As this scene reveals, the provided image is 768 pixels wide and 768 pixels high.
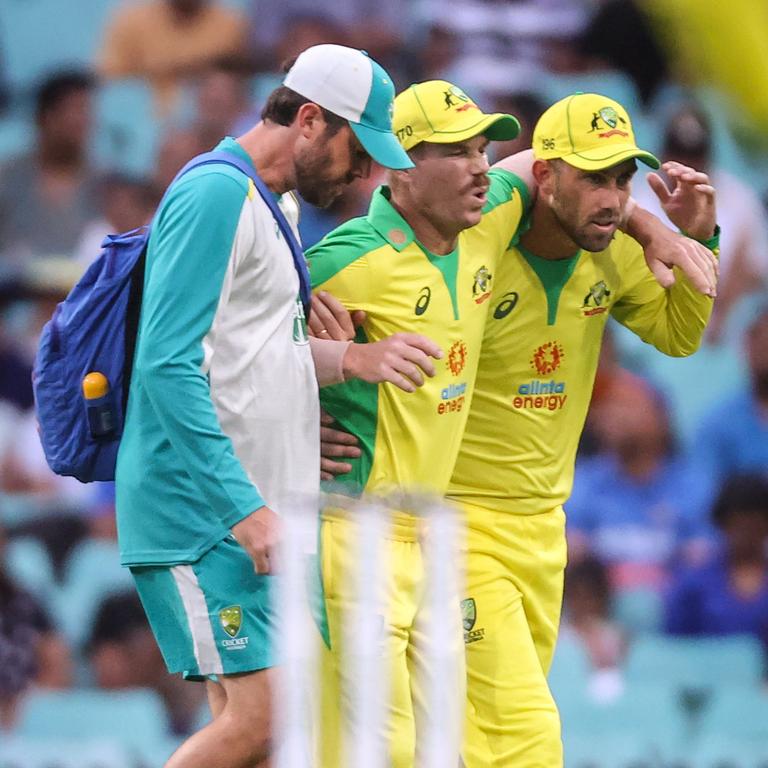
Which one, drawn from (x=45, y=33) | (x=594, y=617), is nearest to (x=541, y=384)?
(x=594, y=617)

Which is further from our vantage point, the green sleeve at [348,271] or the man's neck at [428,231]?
the man's neck at [428,231]

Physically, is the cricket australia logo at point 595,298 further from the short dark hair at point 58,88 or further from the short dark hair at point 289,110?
the short dark hair at point 58,88

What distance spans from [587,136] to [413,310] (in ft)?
2.78

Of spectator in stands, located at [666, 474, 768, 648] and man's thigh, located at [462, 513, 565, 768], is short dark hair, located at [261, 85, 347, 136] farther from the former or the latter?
spectator in stands, located at [666, 474, 768, 648]

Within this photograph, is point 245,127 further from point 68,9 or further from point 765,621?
point 765,621

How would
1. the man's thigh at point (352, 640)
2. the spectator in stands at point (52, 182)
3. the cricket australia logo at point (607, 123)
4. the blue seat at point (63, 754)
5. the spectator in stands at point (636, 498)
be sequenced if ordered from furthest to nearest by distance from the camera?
1. the spectator in stands at point (52, 182)
2. the spectator in stands at point (636, 498)
3. the blue seat at point (63, 754)
4. the cricket australia logo at point (607, 123)
5. the man's thigh at point (352, 640)

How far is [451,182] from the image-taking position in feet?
17.9

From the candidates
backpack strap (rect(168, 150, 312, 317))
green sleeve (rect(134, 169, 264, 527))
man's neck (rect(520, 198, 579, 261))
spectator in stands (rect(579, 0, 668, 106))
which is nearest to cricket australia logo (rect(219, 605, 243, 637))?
green sleeve (rect(134, 169, 264, 527))

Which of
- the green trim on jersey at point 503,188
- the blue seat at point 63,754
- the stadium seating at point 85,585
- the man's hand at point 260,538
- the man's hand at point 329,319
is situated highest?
the green trim on jersey at point 503,188

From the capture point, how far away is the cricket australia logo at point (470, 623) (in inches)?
226

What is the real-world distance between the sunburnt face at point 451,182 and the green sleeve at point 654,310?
0.74 meters

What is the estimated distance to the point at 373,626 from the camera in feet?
13.6

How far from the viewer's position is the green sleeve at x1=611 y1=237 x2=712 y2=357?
19.6ft

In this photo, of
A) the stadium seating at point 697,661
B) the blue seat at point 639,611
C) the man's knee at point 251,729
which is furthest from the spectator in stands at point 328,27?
the man's knee at point 251,729
